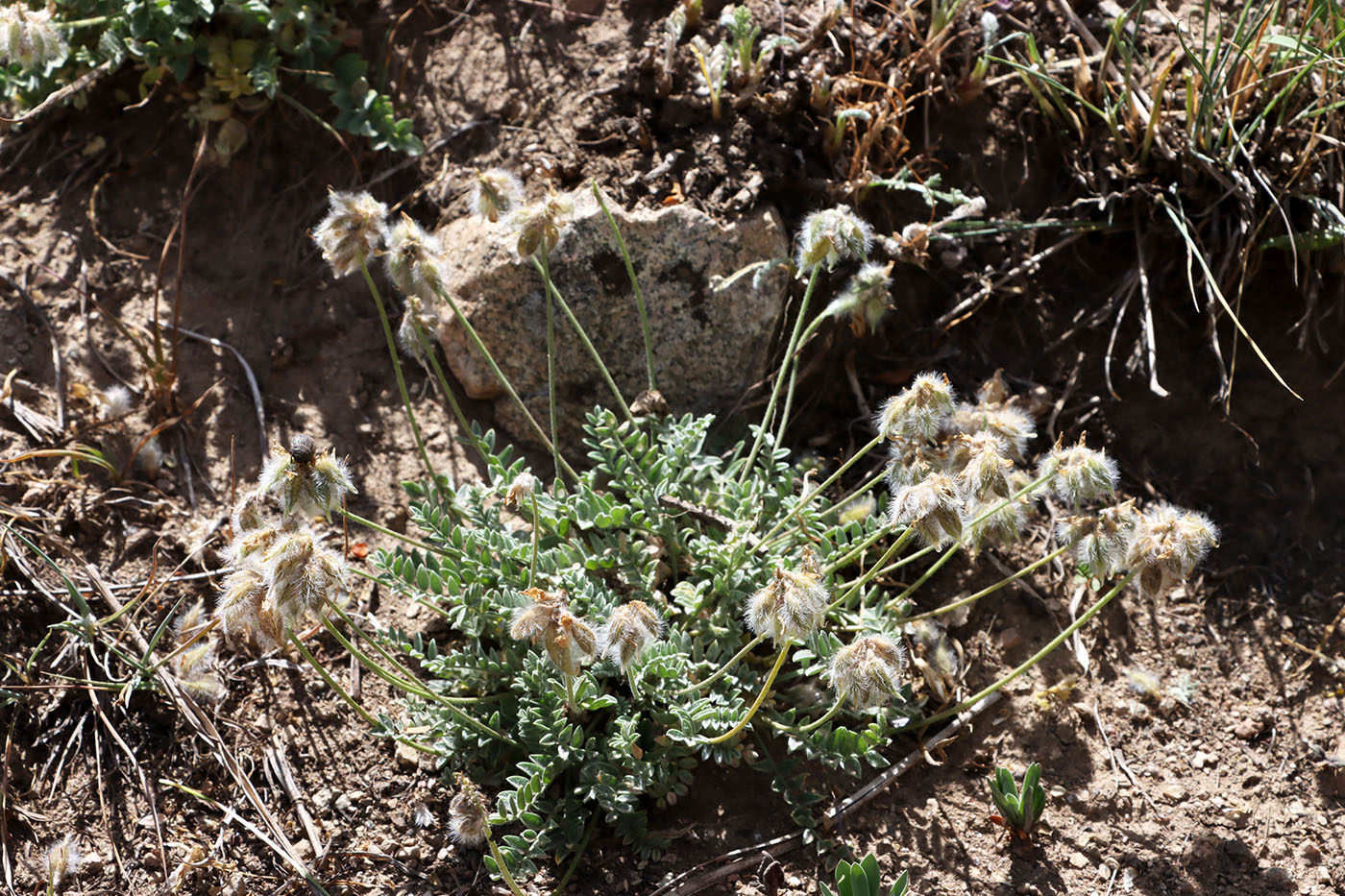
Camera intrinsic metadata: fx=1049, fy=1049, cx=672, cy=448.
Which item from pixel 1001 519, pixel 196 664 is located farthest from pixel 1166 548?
pixel 196 664

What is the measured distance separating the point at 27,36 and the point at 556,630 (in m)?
2.76

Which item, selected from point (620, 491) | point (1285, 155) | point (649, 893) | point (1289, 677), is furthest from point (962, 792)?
point (1285, 155)

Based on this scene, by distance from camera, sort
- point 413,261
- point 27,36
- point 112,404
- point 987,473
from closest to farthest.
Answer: point 987,473
point 413,261
point 27,36
point 112,404

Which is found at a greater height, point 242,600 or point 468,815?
point 242,600

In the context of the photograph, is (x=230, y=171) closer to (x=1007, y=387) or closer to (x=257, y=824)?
(x=257, y=824)

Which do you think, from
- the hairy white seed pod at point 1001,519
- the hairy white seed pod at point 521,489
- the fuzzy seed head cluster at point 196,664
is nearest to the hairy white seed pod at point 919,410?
the hairy white seed pod at point 1001,519

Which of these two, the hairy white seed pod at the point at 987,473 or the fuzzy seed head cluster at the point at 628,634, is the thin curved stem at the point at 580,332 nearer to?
the fuzzy seed head cluster at the point at 628,634

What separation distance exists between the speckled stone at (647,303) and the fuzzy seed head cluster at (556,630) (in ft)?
4.80

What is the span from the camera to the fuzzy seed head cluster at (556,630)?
238cm

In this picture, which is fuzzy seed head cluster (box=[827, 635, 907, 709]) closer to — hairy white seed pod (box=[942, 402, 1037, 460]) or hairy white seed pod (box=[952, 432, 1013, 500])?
hairy white seed pod (box=[952, 432, 1013, 500])

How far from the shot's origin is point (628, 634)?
2461 millimetres

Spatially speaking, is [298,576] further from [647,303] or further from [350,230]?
[647,303]

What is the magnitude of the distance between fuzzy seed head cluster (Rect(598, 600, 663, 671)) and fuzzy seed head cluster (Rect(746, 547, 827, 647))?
0.82 ft

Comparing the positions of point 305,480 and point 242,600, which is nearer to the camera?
point 242,600
